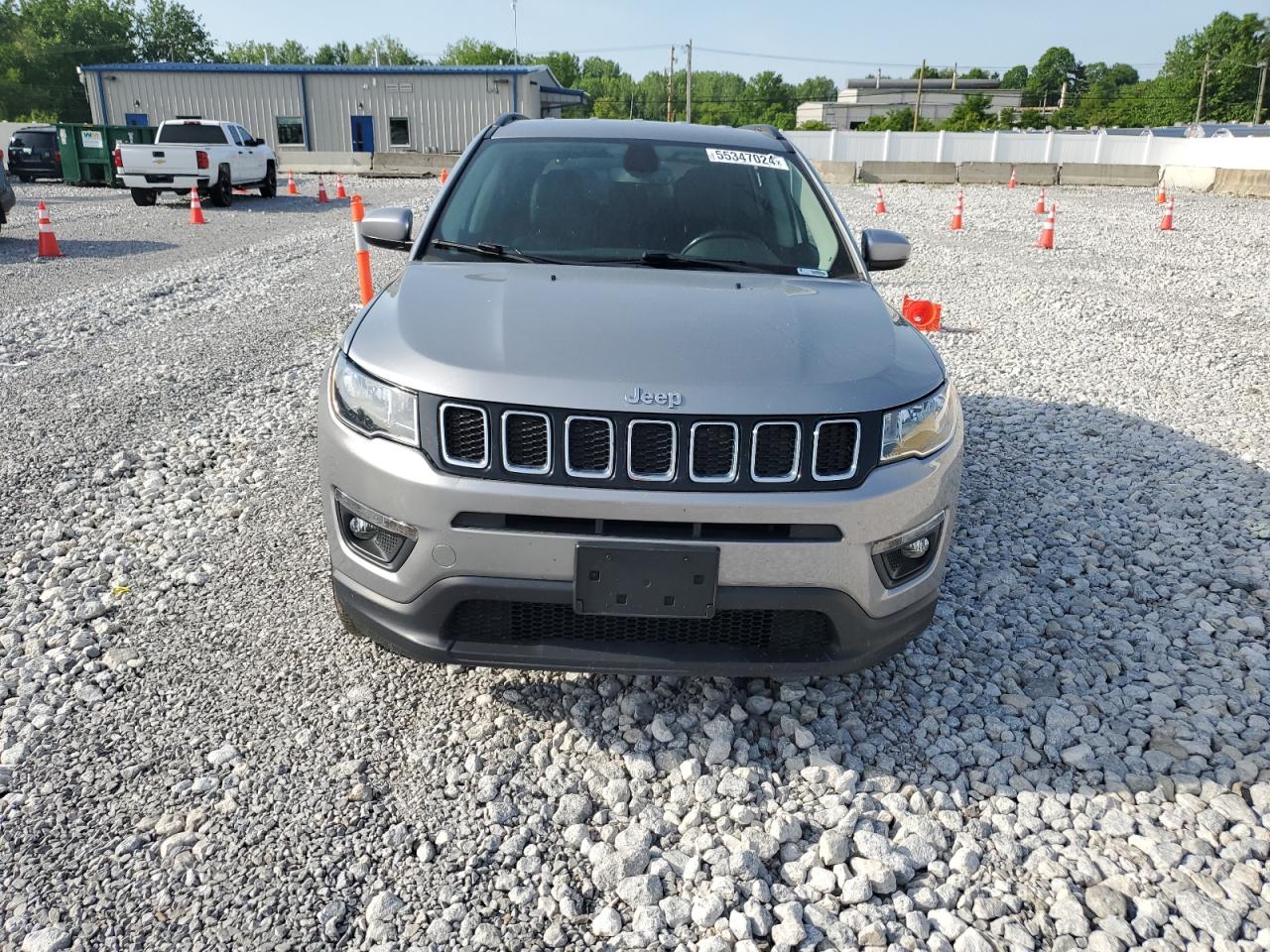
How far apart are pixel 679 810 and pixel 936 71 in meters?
152

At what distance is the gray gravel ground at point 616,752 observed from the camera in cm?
226

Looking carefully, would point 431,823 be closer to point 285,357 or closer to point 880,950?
point 880,950

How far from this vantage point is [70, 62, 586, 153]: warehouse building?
4572 cm

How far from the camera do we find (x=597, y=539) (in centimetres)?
246

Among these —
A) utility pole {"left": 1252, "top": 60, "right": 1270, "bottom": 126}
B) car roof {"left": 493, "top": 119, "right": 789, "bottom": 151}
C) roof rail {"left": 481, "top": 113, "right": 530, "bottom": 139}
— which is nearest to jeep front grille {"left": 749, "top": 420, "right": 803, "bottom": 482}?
car roof {"left": 493, "top": 119, "right": 789, "bottom": 151}

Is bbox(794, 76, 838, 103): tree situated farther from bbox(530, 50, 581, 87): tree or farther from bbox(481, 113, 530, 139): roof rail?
bbox(481, 113, 530, 139): roof rail

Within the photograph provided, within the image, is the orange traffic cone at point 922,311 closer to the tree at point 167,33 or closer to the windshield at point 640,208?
the windshield at point 640,208

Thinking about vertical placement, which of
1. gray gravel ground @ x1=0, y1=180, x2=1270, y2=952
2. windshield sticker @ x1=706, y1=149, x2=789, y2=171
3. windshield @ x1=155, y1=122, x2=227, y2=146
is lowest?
gray gravel ground @ x1=0, y1=180, x2=1270, y2=952

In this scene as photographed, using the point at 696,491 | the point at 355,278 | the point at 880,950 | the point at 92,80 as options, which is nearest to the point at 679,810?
the point at 880,950

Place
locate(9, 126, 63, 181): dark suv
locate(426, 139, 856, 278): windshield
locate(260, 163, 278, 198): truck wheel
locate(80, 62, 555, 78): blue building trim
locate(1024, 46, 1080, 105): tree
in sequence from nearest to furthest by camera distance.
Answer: locate(426, 139, 856, 278): windshield < locate(260, 163, 278, 198): truck wheel < locate(9, 126, 63, 181): dark suv < locate(80, 62, 555, 78): blue building trim < locate(1024, 46, 1080, 105): tree

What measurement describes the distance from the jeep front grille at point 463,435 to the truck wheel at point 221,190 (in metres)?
20.4

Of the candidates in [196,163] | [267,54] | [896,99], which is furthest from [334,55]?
[196,163]

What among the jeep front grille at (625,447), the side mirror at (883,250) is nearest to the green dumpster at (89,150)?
the side mirror at (883,250)

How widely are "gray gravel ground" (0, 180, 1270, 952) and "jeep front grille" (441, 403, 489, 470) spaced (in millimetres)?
896
